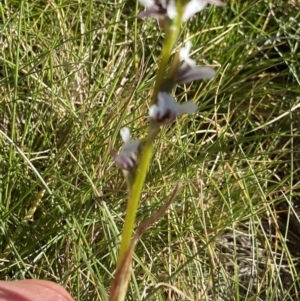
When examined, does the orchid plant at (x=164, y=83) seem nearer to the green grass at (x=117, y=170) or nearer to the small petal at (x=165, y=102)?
the small petal at (x=165, y=102)

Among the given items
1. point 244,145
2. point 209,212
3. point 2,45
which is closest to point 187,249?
point 209,212

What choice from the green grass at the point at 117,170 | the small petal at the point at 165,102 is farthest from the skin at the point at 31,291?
the small petal at the point at 165,102

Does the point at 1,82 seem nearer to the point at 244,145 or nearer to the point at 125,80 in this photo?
the point at 125,80

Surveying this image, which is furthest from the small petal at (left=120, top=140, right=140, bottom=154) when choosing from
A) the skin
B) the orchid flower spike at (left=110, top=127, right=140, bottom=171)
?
the skin

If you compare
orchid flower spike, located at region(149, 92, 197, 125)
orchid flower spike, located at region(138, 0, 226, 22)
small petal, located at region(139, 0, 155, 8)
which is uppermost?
small petal, located at region(139, 0, 155, 8)

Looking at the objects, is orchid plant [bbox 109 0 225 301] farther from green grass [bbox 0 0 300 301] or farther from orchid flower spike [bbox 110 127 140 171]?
green grass [bbox 0 0 300 301]

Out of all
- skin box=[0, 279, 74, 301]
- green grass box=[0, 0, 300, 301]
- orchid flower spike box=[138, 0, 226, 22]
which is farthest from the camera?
green grass box=[0, 0, 300, 301]

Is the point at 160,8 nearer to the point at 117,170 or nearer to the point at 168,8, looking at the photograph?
the point at 168,8
